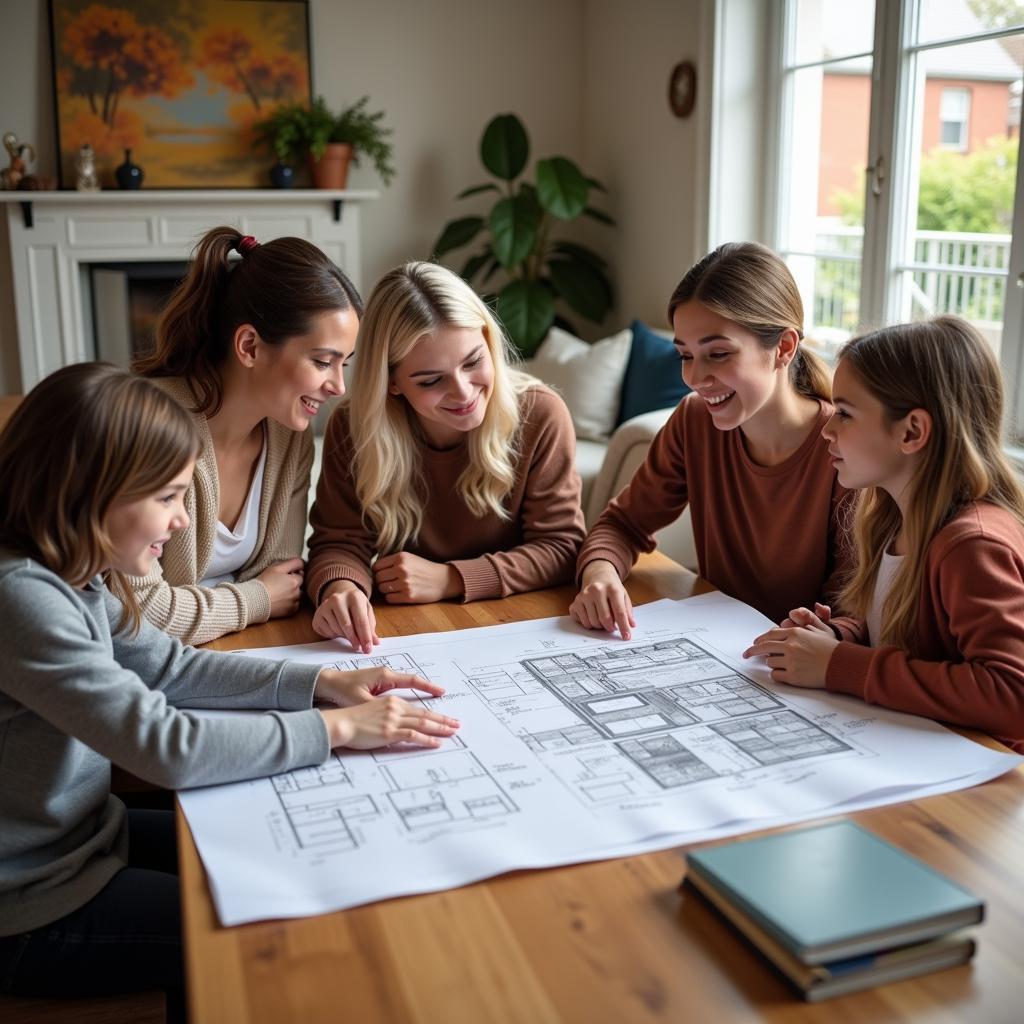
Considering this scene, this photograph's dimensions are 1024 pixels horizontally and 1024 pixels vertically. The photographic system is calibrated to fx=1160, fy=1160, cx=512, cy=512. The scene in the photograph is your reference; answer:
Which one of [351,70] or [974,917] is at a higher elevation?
[351,70]

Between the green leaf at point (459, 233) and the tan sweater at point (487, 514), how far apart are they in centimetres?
330

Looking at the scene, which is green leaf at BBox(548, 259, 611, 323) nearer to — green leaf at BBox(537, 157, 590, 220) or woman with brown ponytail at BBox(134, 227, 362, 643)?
green leaf at BBox(537, 157, 590, 220)

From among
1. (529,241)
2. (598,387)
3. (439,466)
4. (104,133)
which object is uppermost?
(104,133)

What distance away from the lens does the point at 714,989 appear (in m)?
0.79

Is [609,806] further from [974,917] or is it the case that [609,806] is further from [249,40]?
[249,40]

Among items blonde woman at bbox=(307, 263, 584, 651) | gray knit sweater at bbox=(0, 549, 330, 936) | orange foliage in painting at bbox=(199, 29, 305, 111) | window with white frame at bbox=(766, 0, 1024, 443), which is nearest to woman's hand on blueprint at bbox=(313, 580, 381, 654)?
blonde woman at bbox=(307, 263, 584, 651)

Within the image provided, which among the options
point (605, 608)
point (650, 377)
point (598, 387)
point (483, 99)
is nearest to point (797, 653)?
point (605, 608)

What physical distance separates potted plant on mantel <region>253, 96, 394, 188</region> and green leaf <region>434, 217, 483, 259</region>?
1.35 feet

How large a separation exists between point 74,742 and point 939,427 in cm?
99

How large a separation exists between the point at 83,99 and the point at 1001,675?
15.4ft

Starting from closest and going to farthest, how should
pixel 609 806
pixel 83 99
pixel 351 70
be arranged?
pixel 609 806
pixel 83 99
pixel 351 70

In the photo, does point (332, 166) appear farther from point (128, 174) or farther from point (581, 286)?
point (581, 286)

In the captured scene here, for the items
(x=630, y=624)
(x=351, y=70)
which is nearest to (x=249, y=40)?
(x=351, y=70)

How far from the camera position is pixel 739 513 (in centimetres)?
183
